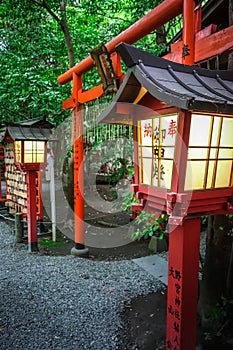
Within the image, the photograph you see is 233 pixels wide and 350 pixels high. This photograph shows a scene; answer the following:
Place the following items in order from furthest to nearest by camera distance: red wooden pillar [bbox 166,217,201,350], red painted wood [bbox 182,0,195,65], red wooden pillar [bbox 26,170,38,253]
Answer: red wooden pillar [bbox 26,170,38,253], red painted wood [bbox 182,0,195,65], red wooden pillar [bbox 166,217,201,350]

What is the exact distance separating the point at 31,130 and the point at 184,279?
5.52m

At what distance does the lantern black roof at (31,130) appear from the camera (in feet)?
20.5

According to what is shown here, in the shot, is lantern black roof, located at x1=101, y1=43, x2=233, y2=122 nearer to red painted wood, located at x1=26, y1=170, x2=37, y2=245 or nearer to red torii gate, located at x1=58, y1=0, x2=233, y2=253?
red torii gate, located at x1=58, y1=0, x2=233, y2=253

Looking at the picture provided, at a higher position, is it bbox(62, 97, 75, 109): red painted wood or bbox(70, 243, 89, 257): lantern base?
bbox(62, 97, 75, 109): red painted wood

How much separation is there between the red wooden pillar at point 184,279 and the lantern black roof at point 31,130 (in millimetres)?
5026

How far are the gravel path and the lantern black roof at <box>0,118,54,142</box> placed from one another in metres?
2.77

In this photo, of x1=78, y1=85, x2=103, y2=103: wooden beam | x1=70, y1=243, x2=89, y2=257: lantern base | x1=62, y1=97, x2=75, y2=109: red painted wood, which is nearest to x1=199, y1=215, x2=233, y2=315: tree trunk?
x1=78, y1=85, x2=103, y2=103: wooden beam

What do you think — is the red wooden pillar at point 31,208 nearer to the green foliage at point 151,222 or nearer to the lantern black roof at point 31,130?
the lantern black roof at point 31,130

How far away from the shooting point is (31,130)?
659 cm

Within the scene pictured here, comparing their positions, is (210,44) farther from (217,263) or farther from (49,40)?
(49,40)

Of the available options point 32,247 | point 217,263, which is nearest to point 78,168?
point 32,247

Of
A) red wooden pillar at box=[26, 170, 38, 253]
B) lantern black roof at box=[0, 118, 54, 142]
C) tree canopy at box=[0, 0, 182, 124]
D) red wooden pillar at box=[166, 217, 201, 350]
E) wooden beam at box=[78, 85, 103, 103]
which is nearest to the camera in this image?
red wooden pillar at box=[166, 217, 201, 350]

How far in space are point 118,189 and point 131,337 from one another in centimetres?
536

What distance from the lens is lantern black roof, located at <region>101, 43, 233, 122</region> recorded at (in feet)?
5.24
